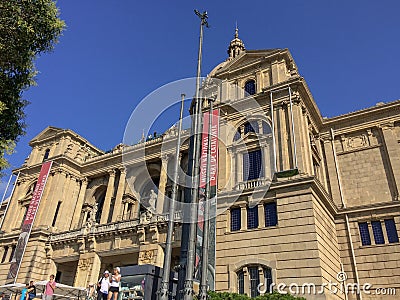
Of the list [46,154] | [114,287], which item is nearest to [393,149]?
[114,287]

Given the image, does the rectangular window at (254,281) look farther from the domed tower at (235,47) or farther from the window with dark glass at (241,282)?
the domed tower at (235,47)

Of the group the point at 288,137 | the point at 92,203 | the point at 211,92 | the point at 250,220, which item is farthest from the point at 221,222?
the point at 92,203

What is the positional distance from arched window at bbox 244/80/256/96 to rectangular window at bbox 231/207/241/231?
1187cm

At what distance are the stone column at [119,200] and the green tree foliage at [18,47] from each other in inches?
917

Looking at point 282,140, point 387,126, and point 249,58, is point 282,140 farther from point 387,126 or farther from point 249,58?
point 249,58

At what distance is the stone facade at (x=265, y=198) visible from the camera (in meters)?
22.5

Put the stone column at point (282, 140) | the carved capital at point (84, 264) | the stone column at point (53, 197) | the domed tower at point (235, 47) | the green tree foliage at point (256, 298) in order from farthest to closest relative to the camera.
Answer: the domed tower at point (235, 47) → the stone column at point (53, 197) → the carved capital at point (84, 264) → the stone column at point (282, 140) → the green tree foliage at point (256, 298)

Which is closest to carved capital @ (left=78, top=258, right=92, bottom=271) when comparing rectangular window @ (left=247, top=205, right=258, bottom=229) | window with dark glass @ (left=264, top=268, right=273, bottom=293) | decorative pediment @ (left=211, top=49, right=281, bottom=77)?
rectangular window @ (left=247, top=205, right=258, bottom=229)

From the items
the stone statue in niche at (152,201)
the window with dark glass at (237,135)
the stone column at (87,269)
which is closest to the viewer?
the window with dark glass at (237,135)

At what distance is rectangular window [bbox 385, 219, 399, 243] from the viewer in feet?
82.0

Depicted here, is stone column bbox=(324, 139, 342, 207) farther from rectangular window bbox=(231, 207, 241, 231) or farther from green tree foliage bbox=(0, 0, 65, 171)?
green tree foliage bbox=(0, 0, 65, 171)

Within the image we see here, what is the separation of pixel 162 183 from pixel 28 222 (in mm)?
16280

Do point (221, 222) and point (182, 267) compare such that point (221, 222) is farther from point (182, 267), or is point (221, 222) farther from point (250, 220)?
point (182, 267)

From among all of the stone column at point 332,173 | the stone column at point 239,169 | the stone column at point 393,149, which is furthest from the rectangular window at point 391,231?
the stone column at point 239,169
